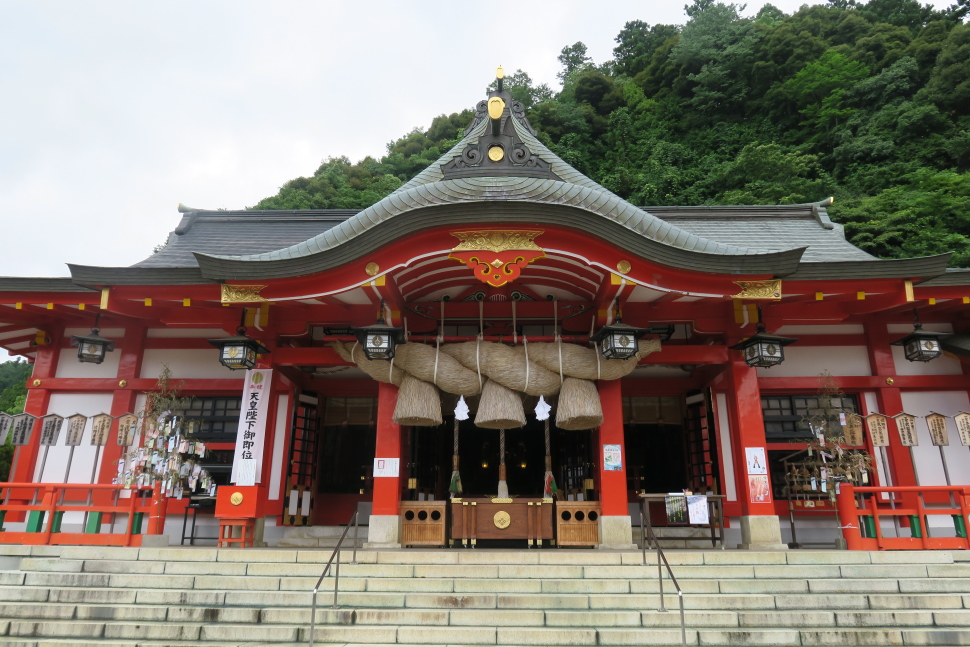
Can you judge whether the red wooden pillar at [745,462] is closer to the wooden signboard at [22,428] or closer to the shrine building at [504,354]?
the shrine building at [504,354]

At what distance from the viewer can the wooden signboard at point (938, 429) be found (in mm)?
8141

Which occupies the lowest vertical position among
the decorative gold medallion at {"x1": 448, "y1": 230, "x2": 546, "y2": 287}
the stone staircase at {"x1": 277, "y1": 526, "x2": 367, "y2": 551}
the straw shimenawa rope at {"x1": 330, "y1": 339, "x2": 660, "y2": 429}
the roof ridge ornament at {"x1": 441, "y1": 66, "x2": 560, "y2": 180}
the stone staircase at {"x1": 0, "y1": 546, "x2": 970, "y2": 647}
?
the stone staircase at {"x1": 0, "y1": 546, "x2": 970, "y2": 647}

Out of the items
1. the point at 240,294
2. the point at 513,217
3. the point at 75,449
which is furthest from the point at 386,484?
the point at 75,449

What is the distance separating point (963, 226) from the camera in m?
19.3

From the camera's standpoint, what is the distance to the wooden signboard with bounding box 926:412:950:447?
814 cm

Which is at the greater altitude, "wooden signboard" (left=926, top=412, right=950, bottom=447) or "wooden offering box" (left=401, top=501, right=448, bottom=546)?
"wooden signboard" (left=926, top=412, right=950, bottom=447)

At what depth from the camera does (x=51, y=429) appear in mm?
8484

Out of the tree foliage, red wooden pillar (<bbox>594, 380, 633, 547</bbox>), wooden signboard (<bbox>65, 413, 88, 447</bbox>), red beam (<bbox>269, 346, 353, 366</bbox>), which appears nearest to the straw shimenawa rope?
red wooden pillar (<bbox>594, 380, 633, 547</bbox>)

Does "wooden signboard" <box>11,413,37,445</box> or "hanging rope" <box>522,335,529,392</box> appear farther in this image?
"wooden signboard" <box>11,413,37,445</box>

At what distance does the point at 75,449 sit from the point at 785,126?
32482 millimetres

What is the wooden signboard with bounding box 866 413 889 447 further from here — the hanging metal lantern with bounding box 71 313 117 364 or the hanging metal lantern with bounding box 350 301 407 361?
the hanging metal lantern with bounding box 71 313 117 364

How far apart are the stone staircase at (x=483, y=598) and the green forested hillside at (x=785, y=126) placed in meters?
16.5

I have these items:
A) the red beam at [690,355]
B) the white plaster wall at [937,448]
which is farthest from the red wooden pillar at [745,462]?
the white plaster wall at [937,448]

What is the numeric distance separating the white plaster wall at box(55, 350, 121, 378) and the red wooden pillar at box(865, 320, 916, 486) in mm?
11855
